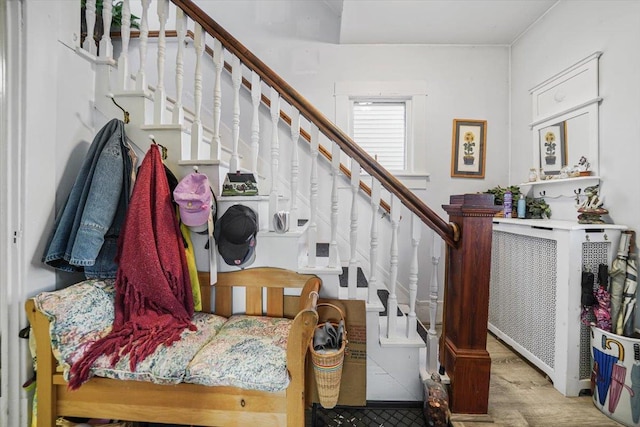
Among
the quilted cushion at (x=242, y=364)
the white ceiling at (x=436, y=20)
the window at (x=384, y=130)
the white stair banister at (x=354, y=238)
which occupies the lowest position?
the quilted cushion at (x=242, y=364)

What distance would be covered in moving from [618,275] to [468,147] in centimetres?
151

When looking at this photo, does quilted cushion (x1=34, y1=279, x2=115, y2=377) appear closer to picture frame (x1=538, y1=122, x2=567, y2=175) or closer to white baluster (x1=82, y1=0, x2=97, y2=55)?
white baluster (x1=82, y1=0, x2=97, y2=55)

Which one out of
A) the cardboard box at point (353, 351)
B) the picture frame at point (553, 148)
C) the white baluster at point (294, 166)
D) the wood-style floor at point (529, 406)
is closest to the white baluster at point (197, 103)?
the white baluster at point (294, 166)

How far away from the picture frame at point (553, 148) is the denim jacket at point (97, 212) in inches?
117

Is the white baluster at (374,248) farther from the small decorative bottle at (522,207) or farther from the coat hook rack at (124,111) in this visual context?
the small decorative bottle at (522,207)

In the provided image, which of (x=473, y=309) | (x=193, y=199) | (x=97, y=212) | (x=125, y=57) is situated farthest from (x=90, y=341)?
(x=473, y=309)

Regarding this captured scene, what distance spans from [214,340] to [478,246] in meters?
1.37

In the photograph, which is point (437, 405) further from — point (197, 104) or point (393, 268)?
point (197, 104)

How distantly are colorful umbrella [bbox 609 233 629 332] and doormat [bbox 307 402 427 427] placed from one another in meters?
1.24

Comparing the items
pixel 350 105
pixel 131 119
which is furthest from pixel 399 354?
pixel 350 105

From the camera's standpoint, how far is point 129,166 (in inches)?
52.2

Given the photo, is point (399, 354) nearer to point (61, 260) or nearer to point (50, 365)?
point (50, 365)

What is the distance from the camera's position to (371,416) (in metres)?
1.39

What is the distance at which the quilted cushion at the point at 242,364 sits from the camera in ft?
3.40
